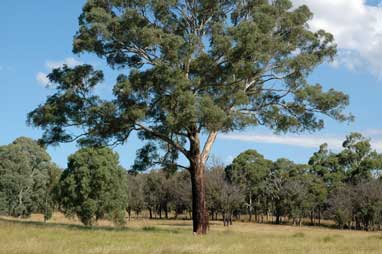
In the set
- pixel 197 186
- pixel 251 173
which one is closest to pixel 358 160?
pixel 251 173

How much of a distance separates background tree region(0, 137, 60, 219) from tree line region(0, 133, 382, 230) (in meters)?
0.11

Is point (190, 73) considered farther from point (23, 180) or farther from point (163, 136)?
point (23, 180)

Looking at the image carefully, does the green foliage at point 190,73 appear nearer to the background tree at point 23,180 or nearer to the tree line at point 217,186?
the tree line at point 217,186

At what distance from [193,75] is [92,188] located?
1208 inches

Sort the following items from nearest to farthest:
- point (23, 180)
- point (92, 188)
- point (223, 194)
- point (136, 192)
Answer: point (92, 188)
point (23, 180)
point (223, 194)
point (136, 192)

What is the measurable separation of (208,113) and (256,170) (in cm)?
6580

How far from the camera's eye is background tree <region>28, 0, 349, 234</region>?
22344 millimetres

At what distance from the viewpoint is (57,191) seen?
54750 millimetres

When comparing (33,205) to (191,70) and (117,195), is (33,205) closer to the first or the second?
(117,195)

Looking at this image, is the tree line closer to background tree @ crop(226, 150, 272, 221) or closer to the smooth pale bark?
background tree @ crop(226, 150, 272, 221)

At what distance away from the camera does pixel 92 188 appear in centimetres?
5166

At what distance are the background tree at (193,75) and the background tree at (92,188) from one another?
83.1 ft

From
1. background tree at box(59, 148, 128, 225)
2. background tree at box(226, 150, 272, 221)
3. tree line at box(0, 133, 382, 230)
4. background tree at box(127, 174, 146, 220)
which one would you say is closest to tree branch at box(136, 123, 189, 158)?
tree line at box(0, 133, 382, 230)

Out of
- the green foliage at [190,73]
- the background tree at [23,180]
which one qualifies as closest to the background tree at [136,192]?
the background tree at [23,180]
